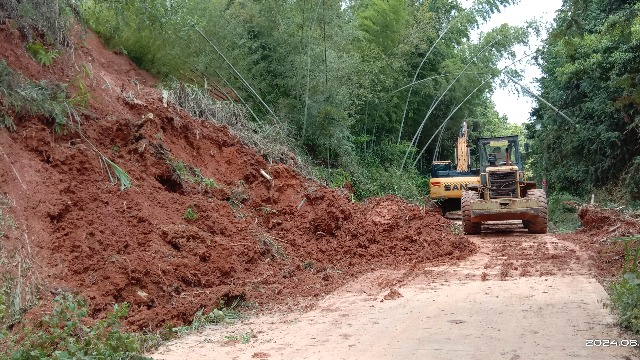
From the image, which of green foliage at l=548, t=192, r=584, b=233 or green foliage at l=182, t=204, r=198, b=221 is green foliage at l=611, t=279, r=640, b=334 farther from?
green foliage at l=548, t=192, r=584, b=233

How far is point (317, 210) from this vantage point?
11.2 metres

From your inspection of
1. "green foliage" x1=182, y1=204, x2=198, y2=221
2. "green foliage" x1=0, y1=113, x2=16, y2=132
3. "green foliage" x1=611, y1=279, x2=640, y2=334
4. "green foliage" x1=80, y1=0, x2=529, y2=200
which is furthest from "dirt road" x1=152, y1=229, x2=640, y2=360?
"green foliage" x1=80, y1=0, x2=529, y2=200

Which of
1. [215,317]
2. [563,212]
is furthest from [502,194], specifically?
[215,317]

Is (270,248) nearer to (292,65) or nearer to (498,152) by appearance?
(292,65)

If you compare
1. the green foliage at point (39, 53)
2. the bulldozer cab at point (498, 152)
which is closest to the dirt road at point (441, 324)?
the green foliage at point (39, 53)

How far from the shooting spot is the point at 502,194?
14.8 meters

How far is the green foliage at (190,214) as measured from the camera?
29.2ft

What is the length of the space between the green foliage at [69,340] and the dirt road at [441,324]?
1.50 feet

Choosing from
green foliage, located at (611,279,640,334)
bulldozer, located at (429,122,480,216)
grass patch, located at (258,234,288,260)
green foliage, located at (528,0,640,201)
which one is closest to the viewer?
green foliage, located at (611,279,640,334)

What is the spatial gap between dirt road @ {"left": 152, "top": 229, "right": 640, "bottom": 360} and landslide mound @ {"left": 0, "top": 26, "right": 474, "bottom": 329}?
2.41 feet

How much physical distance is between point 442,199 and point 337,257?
10.1 m

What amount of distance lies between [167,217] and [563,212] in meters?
16.5

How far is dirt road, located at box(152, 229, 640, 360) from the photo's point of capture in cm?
531

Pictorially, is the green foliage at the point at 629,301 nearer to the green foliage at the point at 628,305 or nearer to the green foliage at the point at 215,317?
the green foliage at the point at 628,305
